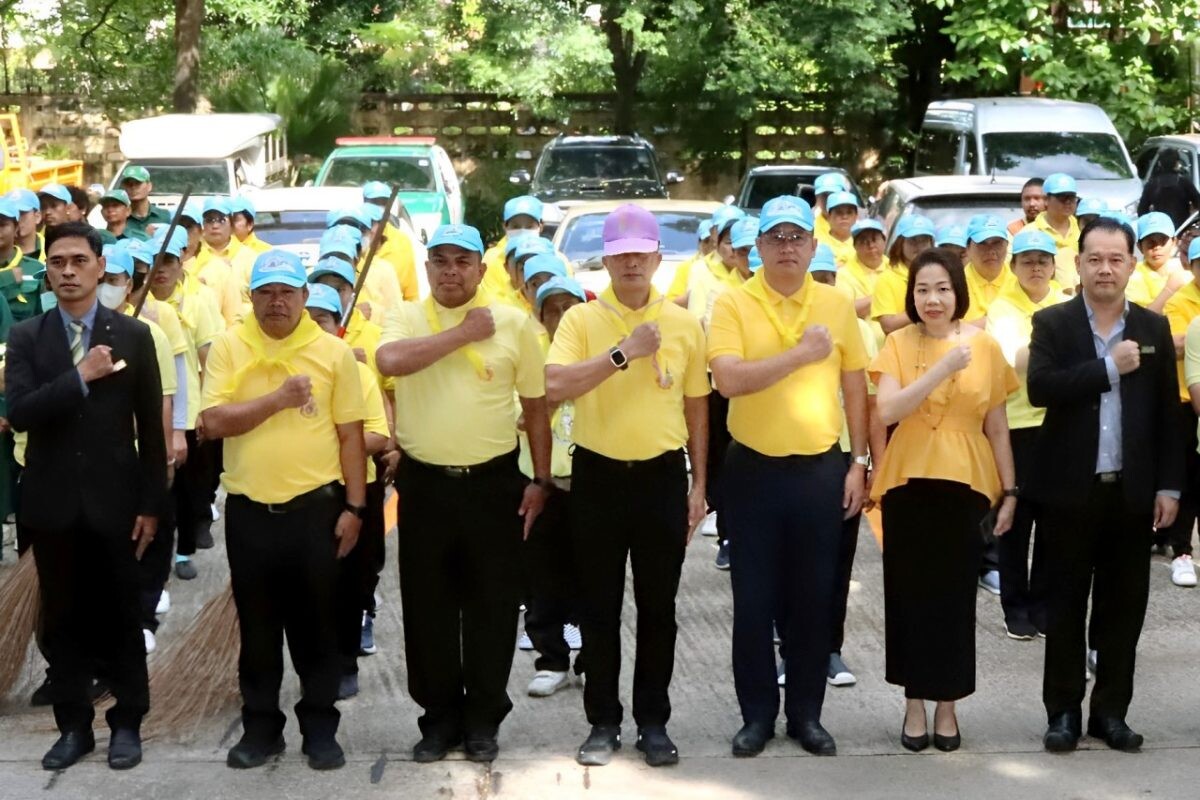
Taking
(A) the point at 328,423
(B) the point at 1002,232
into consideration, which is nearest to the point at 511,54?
(B) the point at 1002,232

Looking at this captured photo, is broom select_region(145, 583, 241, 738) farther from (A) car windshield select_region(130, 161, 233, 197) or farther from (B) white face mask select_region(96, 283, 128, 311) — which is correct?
(A) car windshield select_region(130, 161, 233, 197)

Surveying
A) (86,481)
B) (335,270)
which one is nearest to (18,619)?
(86,481)

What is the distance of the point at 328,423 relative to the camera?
622 cm

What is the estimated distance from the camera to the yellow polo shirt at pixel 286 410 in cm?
614

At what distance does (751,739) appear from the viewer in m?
6.39

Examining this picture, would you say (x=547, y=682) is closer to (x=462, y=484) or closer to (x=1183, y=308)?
(x=462, y=484)

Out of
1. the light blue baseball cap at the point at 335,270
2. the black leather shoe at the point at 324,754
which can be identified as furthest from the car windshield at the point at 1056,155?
the black leather shoe at the point at 324,754

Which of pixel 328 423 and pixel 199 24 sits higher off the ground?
pixel 199 24

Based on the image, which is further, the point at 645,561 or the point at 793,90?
the point at 793,90

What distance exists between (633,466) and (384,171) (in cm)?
1464

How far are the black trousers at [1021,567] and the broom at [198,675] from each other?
11.0ft

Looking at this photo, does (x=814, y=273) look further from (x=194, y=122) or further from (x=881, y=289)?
(x=194, y=122)

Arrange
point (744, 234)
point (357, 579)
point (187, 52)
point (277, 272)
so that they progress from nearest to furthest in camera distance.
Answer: point (277, 272), point (357, 579), point (744, 234), point (187, 52)

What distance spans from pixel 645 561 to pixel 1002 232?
3.27 metres
